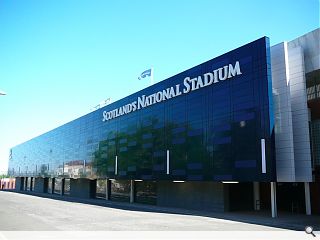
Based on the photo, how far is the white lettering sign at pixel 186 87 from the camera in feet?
107

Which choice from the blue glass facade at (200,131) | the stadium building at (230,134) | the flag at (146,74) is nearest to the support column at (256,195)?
the stadium building at (230,134)

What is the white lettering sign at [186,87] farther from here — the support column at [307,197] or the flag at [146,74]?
the support column at [307,197]

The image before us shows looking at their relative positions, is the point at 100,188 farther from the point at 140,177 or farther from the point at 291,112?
the point at 291,112

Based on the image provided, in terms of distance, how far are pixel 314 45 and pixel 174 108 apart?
1624 centimetres

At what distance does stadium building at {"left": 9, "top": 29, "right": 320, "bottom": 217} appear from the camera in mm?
28703

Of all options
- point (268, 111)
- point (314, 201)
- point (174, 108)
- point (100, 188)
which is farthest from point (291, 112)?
point (100, 188)

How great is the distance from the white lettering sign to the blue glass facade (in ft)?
1.34

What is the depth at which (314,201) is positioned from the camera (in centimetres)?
3138

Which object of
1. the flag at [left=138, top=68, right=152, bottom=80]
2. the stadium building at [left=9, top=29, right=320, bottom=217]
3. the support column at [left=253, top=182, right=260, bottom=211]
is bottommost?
the support column at [left=253, top=182, right=260, bottom=211]

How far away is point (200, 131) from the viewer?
35.2m

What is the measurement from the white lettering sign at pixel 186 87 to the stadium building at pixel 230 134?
11 centimetres

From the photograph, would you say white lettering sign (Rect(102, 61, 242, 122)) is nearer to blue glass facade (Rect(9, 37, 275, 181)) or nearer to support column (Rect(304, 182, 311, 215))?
blue glass facade (Rect(9, 37, 275, 181))

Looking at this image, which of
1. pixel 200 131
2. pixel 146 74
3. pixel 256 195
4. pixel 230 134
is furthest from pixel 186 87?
pixel 256 195

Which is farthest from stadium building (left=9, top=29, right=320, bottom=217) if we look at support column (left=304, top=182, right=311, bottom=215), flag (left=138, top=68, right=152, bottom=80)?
flag (left=138, top=68, right=152, bottom=80)
